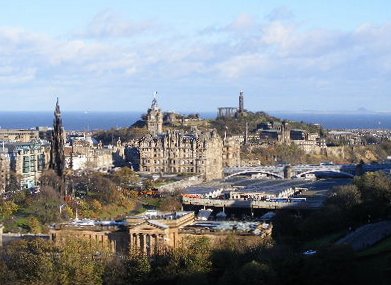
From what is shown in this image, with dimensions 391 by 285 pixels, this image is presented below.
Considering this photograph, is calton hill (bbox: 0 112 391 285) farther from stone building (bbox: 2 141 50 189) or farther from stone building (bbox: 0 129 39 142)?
stone building (bbox: 0 129 39 142)

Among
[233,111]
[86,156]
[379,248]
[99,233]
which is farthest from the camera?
[233,111]

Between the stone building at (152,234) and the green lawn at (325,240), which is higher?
the stone building at (152,234)

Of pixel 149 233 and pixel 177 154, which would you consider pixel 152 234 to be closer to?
pixel 149 233

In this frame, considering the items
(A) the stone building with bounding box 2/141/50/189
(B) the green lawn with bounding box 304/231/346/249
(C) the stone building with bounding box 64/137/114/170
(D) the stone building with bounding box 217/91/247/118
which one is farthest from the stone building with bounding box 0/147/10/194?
(D) the stone building with bounding box 217/91/247/118

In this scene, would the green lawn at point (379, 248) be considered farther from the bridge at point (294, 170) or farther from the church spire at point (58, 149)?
the bridge at point (294, 170)

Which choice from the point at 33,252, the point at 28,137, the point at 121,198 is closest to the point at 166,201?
the point at 121,198

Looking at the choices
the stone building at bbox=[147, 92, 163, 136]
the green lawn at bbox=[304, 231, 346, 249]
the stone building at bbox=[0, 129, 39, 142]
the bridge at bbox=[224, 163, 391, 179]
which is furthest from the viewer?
the stone building at bbox=[147, 92, 163, 136]

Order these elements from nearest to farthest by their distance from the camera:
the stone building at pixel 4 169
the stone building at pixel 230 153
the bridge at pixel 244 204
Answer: the bridge at pixel 244 204
the stone building at pixel 4 169
the stone building at pixel 230 153

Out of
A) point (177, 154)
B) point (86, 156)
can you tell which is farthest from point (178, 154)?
point (86, 156)

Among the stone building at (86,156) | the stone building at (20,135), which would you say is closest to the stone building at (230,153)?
the stone building at (86,156)
